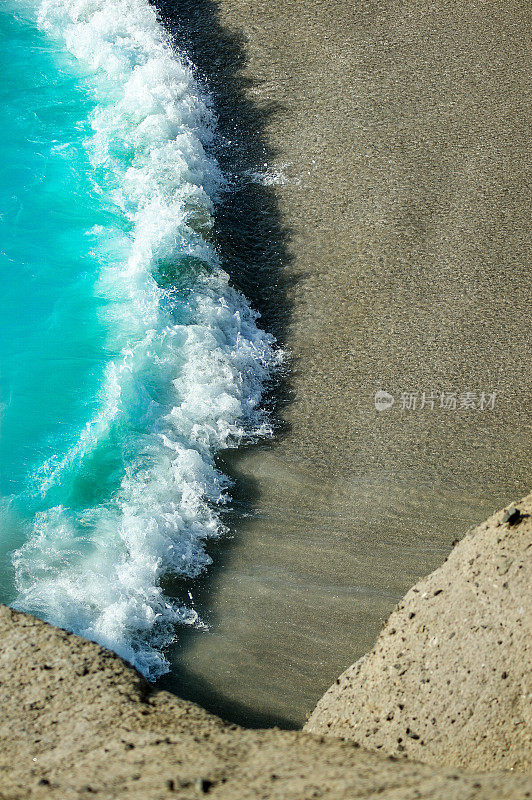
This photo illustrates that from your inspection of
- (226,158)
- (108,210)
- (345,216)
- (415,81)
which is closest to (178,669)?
(345,216)

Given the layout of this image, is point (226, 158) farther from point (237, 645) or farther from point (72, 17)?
point (237, 645)

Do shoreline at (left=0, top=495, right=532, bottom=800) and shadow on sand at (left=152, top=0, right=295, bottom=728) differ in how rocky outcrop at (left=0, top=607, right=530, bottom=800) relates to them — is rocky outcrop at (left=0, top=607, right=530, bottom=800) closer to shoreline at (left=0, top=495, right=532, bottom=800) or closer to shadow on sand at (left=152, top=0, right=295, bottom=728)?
shoreline at (left=0, top=495, right=532, bottom=800)

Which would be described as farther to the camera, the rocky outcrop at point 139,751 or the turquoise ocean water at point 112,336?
the turquoise ocean water at point 112,336

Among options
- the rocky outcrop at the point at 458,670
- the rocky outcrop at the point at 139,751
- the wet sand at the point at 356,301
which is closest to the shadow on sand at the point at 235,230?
the wet sand at the point at 356,301

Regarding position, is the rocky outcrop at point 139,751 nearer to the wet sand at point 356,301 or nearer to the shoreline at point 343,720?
the shoreline at point 343,720

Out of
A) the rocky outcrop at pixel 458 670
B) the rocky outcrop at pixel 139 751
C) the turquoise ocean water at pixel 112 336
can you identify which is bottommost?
the rocky outcrop at pixel 139 751

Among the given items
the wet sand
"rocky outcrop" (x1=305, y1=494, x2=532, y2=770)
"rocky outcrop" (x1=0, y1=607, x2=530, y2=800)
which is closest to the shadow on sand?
the wet sand
